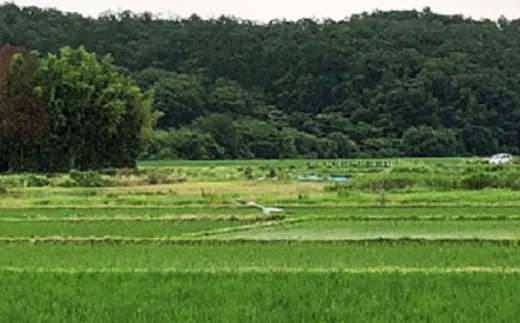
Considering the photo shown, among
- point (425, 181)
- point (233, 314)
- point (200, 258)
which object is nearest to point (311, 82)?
point (425, 181)

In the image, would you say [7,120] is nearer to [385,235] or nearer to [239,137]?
[239,137]

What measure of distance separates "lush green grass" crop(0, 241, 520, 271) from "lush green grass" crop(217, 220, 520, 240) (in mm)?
1159

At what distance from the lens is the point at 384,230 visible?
1734 cm

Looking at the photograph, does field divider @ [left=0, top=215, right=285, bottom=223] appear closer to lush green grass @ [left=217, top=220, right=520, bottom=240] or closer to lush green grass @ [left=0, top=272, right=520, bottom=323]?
lush green grass @ [left=217, top=220, right=520, bottom=240]

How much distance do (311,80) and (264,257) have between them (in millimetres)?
62556

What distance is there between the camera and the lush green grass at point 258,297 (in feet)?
27.8

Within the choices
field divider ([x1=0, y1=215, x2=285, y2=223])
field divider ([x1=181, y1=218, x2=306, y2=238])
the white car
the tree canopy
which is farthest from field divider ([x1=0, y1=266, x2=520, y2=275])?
the tree canopy

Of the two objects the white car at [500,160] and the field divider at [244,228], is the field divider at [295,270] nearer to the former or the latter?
the field divider at [244,228]

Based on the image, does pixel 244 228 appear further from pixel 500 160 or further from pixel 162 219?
pixel 500 160

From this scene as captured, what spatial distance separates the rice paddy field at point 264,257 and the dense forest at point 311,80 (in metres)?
35.5

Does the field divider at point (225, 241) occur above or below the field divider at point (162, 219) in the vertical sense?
above

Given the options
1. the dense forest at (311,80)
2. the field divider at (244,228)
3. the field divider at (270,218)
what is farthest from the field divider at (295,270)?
the dense forest at (311,80)

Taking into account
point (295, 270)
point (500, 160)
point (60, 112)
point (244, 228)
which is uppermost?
point (60, 112)

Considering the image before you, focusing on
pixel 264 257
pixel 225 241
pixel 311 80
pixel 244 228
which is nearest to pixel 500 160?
pixel 244 228
